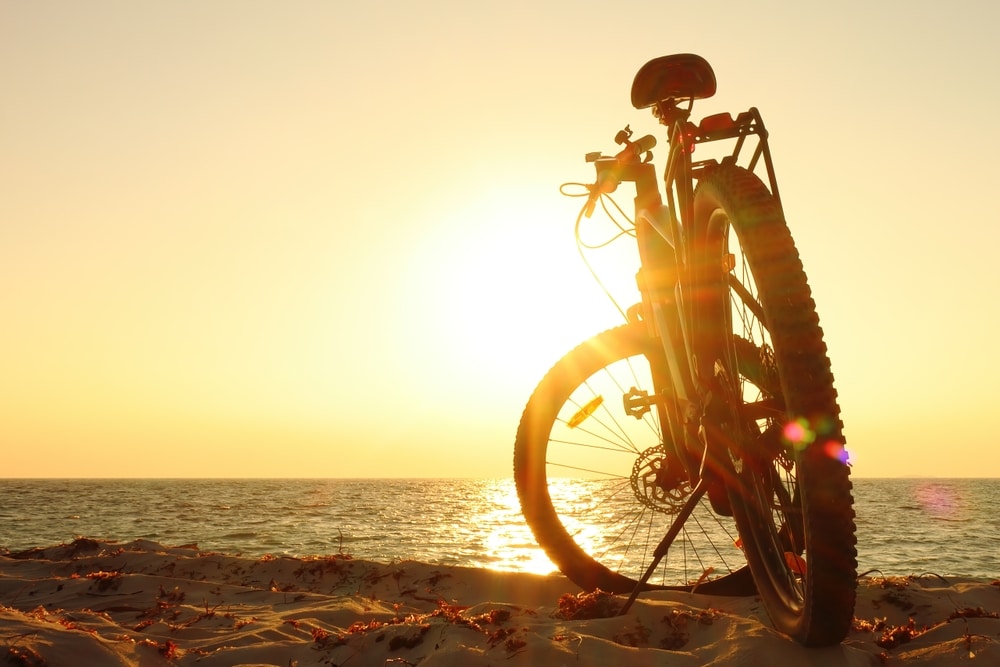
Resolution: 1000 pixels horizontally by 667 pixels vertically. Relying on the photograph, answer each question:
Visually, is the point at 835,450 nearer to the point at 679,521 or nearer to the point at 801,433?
the point at 801,433

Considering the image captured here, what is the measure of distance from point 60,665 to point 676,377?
10.2 feet

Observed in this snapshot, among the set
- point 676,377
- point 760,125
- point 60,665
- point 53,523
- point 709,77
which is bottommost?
point 53,523

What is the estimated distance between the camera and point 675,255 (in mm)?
3498

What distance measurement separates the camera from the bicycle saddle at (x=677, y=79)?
11.1ft

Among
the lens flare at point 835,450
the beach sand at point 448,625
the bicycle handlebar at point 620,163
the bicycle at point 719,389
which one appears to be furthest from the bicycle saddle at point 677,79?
the beach sand at point 448,625

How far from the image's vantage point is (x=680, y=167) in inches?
126

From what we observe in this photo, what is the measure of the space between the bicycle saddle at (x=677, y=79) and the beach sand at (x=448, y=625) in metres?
2.57

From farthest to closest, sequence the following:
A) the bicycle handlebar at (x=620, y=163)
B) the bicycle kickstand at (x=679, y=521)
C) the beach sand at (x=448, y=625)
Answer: the bicycle handlebar at (x=620, y=163) → the bicycle kickstand at (x=679, y=521) → the beach sand at (x=448, y=625)

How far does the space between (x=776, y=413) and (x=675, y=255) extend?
1.23 metres

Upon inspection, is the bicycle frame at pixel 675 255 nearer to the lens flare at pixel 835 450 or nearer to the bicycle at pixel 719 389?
the bicycle at pixel 719 389

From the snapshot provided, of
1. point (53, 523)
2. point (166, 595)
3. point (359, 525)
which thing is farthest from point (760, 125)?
point (53, 523)

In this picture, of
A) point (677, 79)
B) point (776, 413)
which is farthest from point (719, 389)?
point (677, 79)

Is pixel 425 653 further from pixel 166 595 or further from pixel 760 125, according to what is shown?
pixel 166 595

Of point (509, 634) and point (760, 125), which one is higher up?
point (760, 125)
